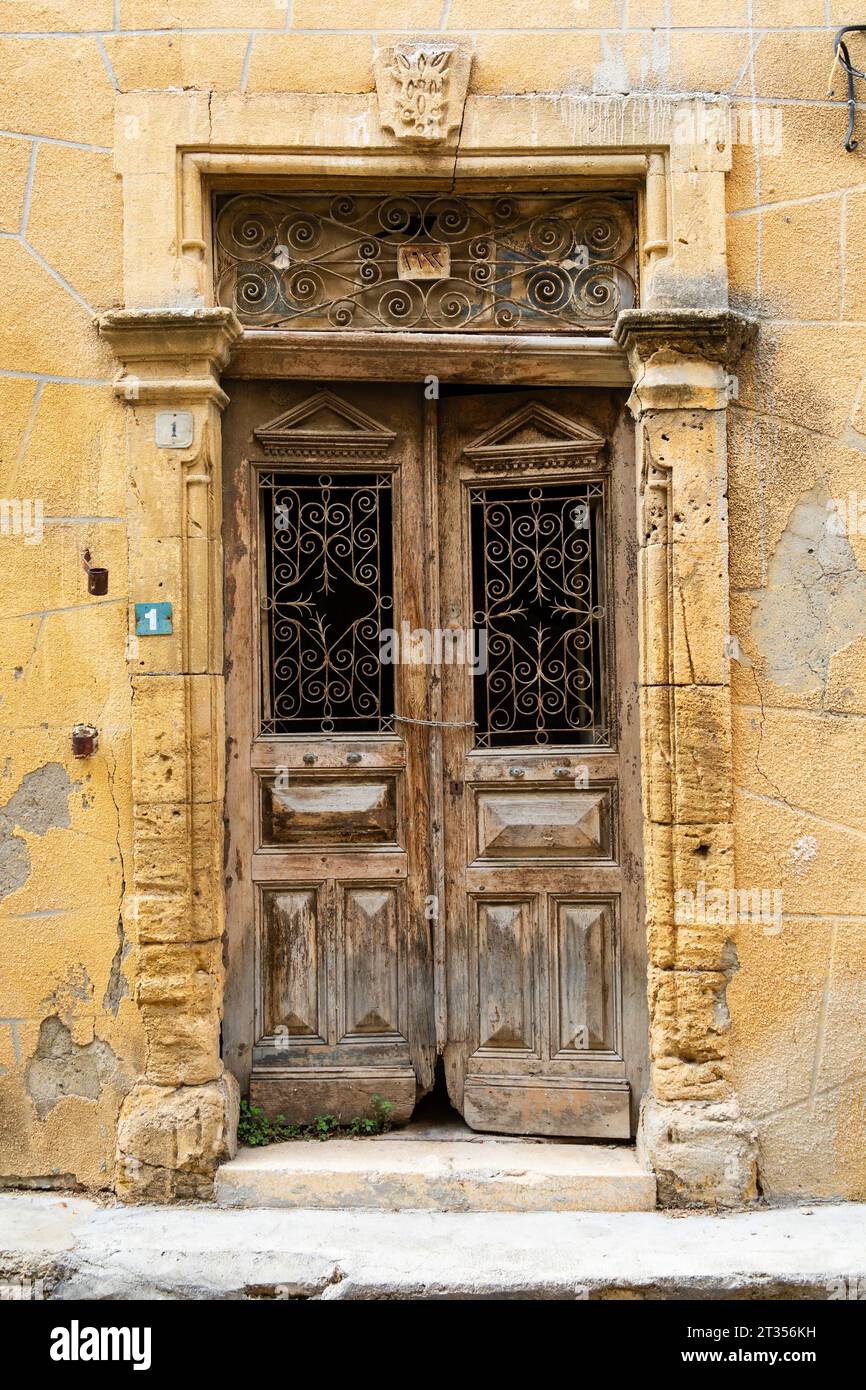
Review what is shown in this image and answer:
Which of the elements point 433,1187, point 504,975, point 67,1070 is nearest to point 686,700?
point 504,975

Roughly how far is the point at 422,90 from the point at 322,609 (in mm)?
1866

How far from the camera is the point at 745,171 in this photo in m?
4.11

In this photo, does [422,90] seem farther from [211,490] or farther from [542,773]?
[542,773]

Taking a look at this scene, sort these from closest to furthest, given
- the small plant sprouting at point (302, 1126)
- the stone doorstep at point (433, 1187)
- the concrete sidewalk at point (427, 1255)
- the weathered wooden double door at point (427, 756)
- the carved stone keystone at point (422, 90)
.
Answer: the concrete sidewalk at point (427, 1255), the stone doorstep at point (433, 1187), the carved stone keystone at point (422, 90), the small plant sprouting at point (302, 1126), the weathered wooden double door at point (427, 756)

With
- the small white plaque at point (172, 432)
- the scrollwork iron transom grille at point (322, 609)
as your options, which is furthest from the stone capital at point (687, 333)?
the small white plaque at point (172, 432)

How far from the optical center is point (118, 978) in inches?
160

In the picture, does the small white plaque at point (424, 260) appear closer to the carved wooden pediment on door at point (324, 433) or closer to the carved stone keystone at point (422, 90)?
the carved stone keystone at point (422, 90)

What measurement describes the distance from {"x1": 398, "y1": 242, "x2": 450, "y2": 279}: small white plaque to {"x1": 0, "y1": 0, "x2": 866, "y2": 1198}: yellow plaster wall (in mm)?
548

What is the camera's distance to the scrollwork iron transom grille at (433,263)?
4.28 m

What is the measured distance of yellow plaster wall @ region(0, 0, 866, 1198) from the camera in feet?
13.4

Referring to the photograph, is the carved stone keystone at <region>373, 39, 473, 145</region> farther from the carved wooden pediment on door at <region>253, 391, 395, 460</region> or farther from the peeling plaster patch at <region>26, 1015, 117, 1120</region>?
the peeling plaster patch at <region>26, 1015, 117, 1120</region>

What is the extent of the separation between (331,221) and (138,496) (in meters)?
1.26

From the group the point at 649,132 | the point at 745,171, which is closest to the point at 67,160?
the point at 649,132

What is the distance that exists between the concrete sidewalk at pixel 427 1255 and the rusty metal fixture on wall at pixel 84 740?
1.55 m
